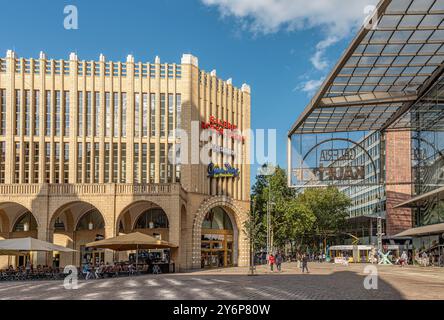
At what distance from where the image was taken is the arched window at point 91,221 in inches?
2128

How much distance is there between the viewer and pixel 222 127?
184 ft

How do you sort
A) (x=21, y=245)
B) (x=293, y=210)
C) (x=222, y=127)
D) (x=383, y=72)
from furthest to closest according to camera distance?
(x=293, y=210) → (x=222, y=127) → (x=383, y=72) → (x=21, y=245)

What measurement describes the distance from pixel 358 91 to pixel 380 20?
1234 centimetres

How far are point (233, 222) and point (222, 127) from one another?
9.38 meters

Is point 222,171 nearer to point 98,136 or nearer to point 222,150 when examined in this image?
point 222,150

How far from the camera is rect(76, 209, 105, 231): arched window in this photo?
5406cm

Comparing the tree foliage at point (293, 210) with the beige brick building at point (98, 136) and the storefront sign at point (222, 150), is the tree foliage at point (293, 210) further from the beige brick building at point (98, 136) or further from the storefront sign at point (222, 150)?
the beige brick building at point (98, 136)

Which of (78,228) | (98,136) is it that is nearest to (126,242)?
(98,136)

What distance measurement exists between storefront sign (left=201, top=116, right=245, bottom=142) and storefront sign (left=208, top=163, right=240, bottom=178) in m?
3.07

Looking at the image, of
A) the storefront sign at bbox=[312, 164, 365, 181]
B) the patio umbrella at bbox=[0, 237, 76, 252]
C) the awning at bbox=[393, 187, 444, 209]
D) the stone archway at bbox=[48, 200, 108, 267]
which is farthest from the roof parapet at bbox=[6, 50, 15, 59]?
the awning at bbox=[393, 187, 444, 209]

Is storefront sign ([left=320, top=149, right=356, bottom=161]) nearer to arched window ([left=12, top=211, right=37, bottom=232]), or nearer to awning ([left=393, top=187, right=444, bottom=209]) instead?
awning ([left=393, top=187, right=444, bottom=209])

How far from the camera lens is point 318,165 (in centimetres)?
4662
